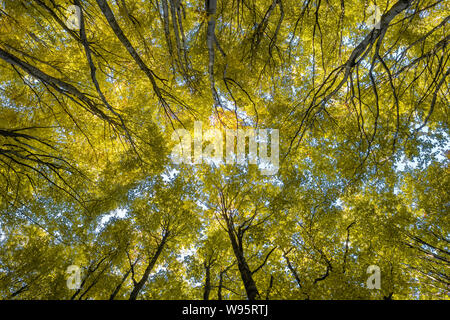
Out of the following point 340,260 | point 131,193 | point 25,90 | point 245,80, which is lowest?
point 340,260

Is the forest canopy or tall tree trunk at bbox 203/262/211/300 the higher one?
the forest canopy

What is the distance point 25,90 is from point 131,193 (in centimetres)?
452

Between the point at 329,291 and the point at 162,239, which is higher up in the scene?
the point at 162,239

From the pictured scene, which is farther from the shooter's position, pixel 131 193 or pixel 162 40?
pixel 131 193

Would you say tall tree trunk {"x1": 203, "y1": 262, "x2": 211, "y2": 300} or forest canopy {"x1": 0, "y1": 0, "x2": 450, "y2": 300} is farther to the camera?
tall tree trunk {"x1": 203, "y1": 262, "x2": 211, "y2": 300}

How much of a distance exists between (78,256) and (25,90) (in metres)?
7.11

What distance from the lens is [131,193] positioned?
7887mm

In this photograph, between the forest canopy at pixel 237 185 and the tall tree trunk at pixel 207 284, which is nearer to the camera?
the forest canopy at pixel 237 185

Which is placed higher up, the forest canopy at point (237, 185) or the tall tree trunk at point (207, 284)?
the forest canopy at point (237, 185)

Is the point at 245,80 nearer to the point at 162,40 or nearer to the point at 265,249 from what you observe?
the point at 162,40

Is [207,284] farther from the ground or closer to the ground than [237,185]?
closer to the ground
